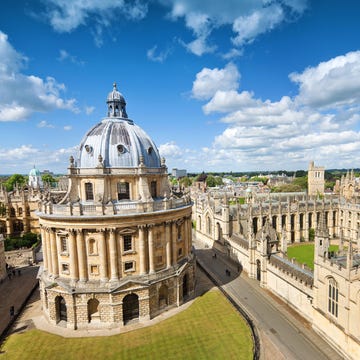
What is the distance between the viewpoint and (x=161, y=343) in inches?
942

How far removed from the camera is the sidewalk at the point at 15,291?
97.1 ft

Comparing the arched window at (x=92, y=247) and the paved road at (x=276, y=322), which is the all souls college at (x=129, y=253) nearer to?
the arched window at (x=92, y=247)

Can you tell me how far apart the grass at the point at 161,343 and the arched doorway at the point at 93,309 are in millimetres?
2622

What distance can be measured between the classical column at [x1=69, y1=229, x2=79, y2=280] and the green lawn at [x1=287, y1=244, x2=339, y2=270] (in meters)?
36.6

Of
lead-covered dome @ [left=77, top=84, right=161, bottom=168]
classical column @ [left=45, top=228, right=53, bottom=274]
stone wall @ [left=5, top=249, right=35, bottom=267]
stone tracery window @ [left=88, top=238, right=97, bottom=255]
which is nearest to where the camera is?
stone tracery window @ [left=88, top=238, right=97, bottom=255]

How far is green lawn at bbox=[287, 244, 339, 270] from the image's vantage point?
44.4 meters

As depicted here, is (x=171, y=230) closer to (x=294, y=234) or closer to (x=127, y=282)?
(x=127, y=282)

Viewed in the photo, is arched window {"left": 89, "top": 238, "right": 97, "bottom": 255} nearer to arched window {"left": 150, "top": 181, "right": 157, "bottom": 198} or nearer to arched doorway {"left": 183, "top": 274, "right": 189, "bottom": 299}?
arched window {"left": 150, "top": 181, "right": 157, "bottom": 198}

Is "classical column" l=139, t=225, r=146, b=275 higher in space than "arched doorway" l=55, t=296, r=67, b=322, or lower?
higher

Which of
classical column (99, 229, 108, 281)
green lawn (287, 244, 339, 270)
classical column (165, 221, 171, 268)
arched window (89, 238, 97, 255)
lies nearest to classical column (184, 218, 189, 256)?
classical column (165, 221, 171, 268)

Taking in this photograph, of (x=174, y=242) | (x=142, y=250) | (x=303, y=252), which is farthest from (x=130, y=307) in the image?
(x=303, y=252)

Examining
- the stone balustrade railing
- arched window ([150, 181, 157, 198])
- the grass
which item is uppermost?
arched window ([150, 181, 157, 198])

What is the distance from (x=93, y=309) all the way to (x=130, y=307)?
4.11 meters

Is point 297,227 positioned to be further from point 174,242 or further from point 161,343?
point 161,343
